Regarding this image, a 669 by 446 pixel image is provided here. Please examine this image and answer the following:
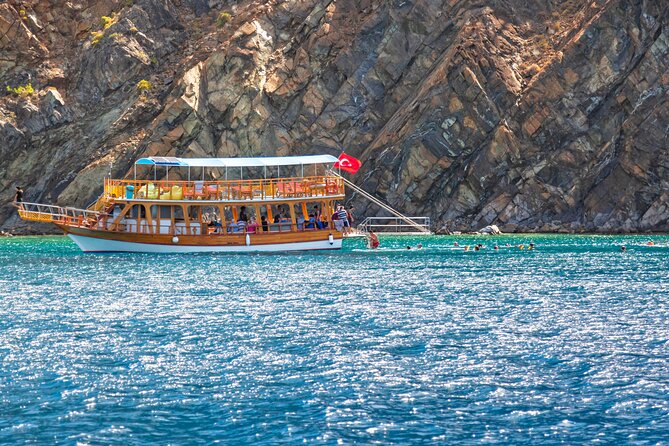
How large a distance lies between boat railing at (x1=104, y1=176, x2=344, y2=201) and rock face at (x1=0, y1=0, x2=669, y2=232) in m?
27.8

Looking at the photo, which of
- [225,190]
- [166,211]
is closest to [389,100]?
[225,190]

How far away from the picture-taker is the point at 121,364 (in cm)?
2233

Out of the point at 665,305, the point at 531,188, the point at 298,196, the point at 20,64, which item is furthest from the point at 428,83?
the point at 665,305

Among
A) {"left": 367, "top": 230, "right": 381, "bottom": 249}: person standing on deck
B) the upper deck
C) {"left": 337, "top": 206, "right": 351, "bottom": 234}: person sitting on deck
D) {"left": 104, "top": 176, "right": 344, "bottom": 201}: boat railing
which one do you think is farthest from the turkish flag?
{"left": 367, "top": 230, "right": 381, "bottom": 249}: person standing on deck

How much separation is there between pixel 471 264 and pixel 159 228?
81.8 feet

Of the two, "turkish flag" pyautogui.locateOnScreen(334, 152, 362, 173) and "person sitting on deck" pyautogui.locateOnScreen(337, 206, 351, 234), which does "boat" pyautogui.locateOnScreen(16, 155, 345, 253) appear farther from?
"turkish flag" pyautogui.locateOnScreen(334, 152, 362, 173)

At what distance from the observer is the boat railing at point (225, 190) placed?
212 ft

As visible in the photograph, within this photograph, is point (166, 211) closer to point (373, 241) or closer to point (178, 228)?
point (178, 228)

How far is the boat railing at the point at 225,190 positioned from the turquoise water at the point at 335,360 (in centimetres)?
2115

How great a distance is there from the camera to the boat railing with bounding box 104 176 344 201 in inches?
2544

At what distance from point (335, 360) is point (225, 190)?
144 ft

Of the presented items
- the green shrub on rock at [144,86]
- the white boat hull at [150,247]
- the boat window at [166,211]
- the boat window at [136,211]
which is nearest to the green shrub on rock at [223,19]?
the green shrub on rock at [144,86]

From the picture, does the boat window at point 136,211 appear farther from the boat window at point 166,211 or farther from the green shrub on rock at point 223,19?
the green shrub on rock at point 223,19

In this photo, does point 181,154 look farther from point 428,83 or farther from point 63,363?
point 63,363
